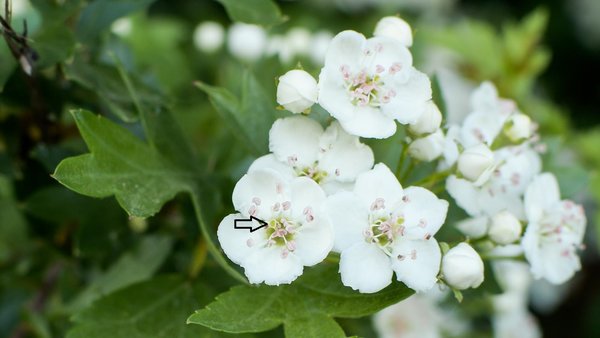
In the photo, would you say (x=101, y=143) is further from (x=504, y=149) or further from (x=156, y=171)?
(x=504, y=149)

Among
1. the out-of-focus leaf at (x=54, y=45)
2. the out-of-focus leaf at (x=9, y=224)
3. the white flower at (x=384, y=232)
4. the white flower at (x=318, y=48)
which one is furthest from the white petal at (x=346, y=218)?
the white flower at (x=318, y=48)

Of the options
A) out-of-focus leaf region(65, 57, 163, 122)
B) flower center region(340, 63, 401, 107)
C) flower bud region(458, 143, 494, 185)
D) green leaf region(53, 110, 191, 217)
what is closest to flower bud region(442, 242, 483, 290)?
flower bud region(458, 143, 494, 185)

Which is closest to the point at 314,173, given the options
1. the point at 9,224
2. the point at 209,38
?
the point at 9,224

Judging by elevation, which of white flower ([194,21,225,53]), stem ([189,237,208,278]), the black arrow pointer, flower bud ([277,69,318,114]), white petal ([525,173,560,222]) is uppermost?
flower bud ([277,69,318,114])

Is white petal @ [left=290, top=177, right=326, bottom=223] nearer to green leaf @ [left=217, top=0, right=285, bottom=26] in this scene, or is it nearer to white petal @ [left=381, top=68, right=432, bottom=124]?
white petal @ [left=381, top=68, right=432, bottom=124]

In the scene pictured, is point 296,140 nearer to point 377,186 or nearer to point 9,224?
point 377,186

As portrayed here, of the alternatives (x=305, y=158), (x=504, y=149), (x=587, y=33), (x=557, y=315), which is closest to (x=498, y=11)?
(x=587, y=33)
